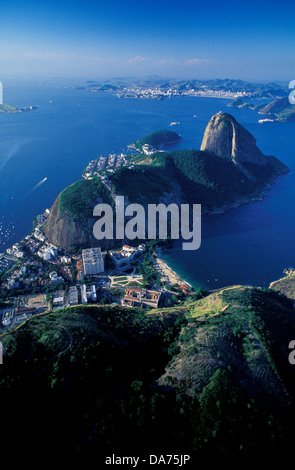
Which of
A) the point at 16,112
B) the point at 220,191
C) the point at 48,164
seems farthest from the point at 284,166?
the point at 16,112

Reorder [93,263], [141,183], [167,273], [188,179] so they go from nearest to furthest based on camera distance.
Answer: [93,263] → [167,273] → [141,183] → [188,179]

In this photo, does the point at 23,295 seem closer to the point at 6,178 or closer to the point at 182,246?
the point at 182,246

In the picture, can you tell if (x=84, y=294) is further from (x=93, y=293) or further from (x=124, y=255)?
(x=124, y=255)

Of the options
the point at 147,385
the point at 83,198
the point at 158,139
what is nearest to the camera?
the point at 147,385

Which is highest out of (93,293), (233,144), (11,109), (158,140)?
(11,109)

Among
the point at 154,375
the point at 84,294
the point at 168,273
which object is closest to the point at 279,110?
the point at 168,273

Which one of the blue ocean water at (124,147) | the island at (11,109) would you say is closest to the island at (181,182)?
the blue ocean water at (124,147)

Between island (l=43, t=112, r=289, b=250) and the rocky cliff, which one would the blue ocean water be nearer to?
island (l=43, t=112, r=289, b=250)

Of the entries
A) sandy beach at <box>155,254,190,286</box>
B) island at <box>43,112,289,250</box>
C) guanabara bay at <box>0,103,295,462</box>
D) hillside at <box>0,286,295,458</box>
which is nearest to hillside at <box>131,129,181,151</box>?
island at <box>43,112,289,250</box>
